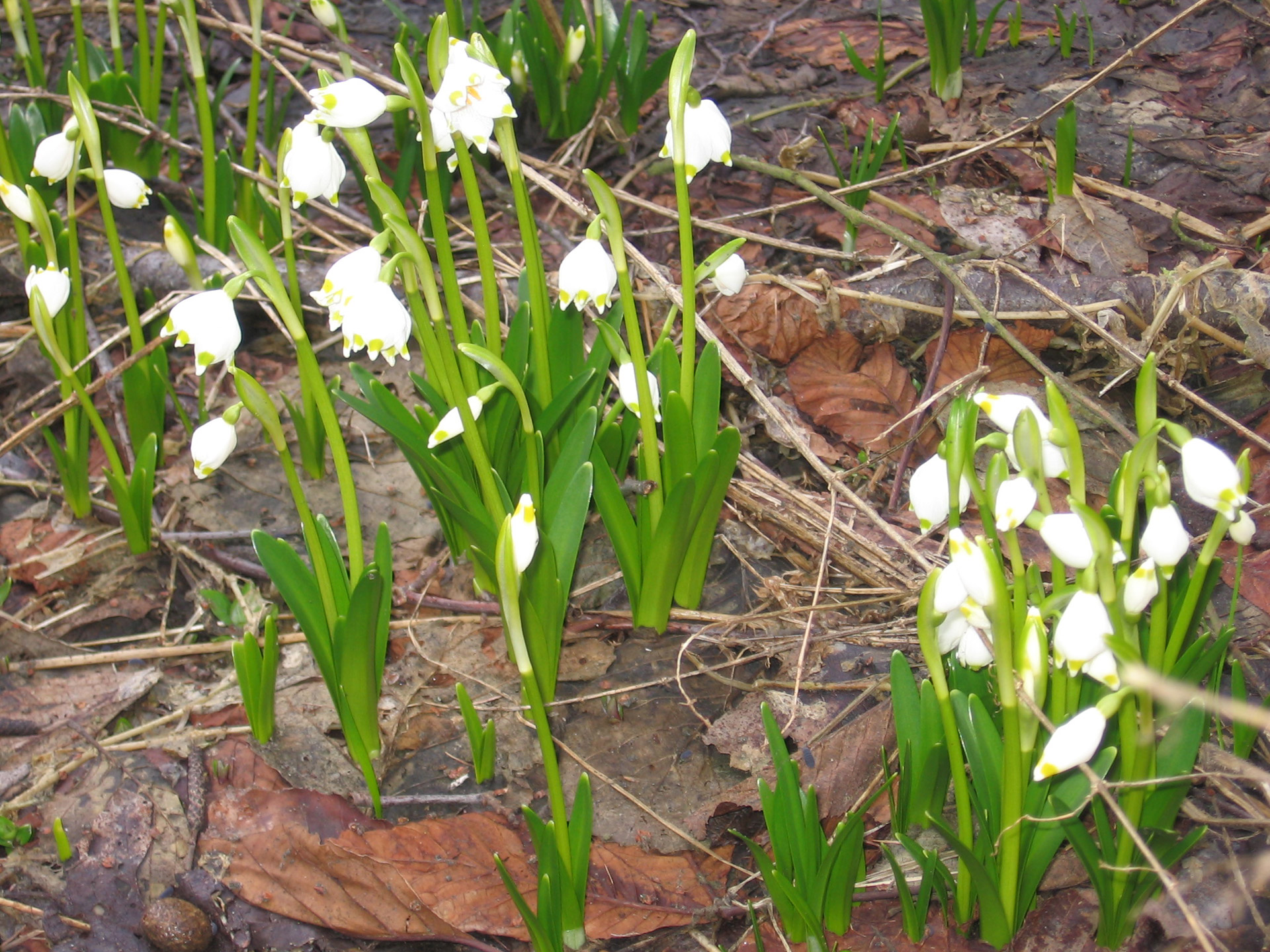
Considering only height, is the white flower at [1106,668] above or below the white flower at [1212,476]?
below

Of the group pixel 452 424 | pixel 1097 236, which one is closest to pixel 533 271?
pixel 452 424

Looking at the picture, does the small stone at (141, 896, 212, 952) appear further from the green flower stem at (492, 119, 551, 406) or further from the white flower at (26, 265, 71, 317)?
the white flower at (26, 265, 71, 317)

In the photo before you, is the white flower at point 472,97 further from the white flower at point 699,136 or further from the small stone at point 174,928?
the small stone at point 174,928

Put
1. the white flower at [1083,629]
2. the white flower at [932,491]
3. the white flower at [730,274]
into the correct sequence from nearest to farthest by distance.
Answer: the white flower at [1083,629]
the white flower at [932,491]
the white flower at [730,274]

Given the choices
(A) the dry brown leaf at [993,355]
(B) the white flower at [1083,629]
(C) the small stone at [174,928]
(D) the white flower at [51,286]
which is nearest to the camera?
(B) the white flower at [1083,629]

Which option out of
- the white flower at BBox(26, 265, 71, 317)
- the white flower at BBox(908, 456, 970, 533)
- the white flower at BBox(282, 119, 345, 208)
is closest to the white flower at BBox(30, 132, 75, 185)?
the white flower at BBox(26, 265, 71, 317)

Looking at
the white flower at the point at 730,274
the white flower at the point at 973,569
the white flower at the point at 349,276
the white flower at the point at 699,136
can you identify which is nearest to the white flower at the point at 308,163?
the white flower at the point at 349,276
